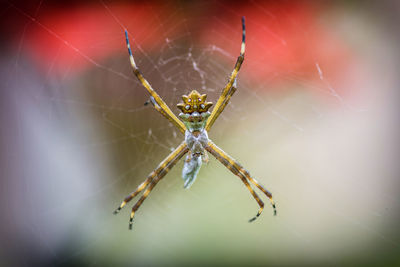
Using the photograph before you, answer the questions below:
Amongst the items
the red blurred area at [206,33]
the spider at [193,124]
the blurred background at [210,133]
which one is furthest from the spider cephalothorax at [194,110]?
the red blurred area at [206,33]

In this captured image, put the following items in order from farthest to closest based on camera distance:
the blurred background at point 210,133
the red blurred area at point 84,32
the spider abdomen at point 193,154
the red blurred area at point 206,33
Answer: the blurred background at point 210,133
the red blurred area at point 206,33
the red blurred area at point 84,32
the spider abdomen at point 193,154

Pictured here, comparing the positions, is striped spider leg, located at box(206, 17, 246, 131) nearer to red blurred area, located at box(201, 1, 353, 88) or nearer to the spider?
the spider

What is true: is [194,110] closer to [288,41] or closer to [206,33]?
[206,33]

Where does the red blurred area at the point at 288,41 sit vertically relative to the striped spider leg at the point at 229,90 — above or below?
above

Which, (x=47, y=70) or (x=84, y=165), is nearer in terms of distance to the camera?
(x=47, y=70)

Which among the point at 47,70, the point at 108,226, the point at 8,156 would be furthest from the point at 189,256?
the point at 47,70

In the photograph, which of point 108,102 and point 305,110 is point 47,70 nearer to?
point 108,102

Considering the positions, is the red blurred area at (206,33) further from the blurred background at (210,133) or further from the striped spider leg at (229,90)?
the striped spider leg at (229,90)

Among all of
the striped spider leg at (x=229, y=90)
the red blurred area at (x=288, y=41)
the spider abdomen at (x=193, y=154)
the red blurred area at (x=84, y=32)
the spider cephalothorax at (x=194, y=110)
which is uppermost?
the red blurred area at (x=288, y=41)
